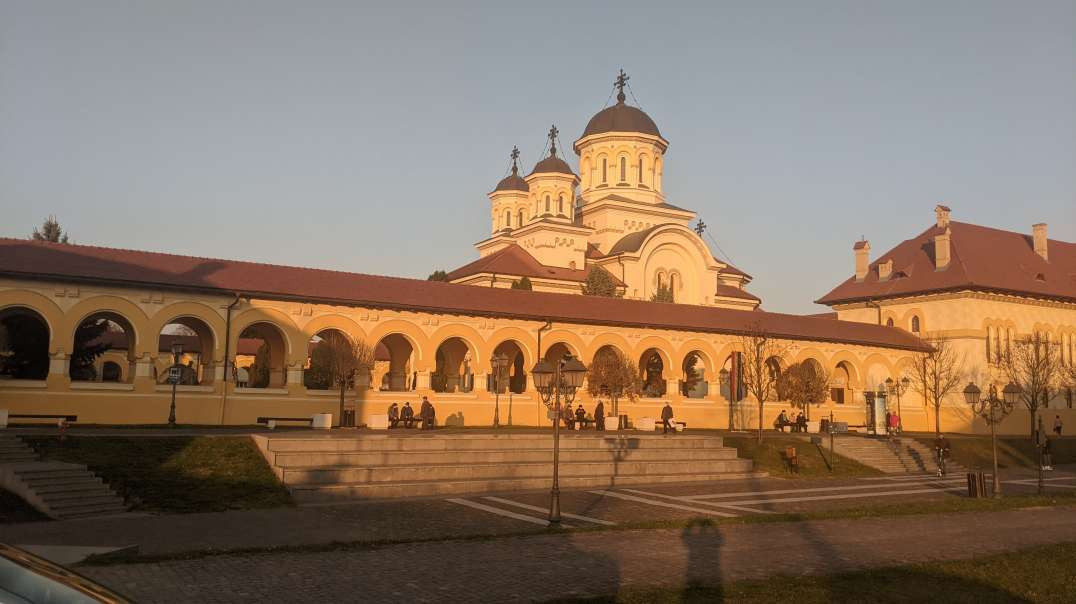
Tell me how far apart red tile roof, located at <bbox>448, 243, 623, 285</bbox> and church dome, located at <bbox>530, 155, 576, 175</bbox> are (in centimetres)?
708

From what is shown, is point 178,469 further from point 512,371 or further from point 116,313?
point 512,371

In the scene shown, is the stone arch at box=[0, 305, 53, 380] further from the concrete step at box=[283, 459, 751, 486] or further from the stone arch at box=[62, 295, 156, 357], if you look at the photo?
the concrete step at box=[283, 459, 751, 486]

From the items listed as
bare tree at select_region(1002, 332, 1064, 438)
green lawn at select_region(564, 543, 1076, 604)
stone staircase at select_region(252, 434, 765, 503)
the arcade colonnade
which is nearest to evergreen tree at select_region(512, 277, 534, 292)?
the arcade colonnade

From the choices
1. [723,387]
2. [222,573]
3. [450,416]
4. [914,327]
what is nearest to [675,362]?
[723,387]

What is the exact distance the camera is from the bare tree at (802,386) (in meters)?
39.7

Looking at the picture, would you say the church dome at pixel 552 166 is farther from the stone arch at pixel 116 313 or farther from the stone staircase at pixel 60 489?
the stone staircase at pixel 60 489

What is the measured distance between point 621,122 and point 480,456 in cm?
4022

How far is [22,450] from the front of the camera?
1853 cm

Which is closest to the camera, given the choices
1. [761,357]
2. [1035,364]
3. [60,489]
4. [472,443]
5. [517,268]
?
[60,489]

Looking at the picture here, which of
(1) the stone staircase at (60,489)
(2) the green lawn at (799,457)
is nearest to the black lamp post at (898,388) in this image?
(2) the green lawn at (799,457)

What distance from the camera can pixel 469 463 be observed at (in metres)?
22.2

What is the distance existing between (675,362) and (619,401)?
328 cm

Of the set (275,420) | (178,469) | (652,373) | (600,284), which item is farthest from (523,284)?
(178,469)

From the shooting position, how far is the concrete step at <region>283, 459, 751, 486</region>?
19141 mm
